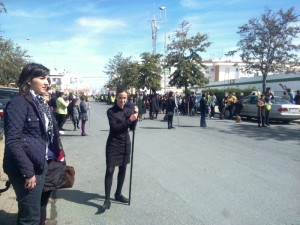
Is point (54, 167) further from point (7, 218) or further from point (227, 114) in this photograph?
point (227, 114)

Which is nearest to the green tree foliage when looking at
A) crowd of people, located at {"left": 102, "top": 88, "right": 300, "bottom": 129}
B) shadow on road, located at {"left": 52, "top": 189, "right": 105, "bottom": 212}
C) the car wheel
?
crowd of people, located at {"left": 102, "top": 88, "right": 300, "bottom": 129}

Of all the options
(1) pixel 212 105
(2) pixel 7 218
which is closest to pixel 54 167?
(2) pixel 7 218

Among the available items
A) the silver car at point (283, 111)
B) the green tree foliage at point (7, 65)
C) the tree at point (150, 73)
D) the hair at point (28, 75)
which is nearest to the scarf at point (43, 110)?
the hair at point (28, 75)

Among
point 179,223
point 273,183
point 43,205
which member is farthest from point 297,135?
point 43,205

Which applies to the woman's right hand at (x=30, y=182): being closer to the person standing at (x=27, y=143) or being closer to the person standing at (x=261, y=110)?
the person standing at (x=27, y=143)

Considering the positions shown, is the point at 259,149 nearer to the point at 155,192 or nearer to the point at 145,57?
the point at 155,192

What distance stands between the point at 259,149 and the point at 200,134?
12.7 ft

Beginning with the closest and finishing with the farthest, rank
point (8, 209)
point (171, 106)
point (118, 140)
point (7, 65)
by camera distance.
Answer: point (8, 209) < point (118, 140) < point (171, 106) < point (7, 65)

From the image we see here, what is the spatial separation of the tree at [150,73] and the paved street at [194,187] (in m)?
25.7

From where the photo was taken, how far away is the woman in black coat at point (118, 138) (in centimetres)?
501

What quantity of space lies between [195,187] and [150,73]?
1205 inches

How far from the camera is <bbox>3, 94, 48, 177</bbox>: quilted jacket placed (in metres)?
2.83

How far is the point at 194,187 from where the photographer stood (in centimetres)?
602

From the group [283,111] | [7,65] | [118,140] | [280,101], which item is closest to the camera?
[118,140]
